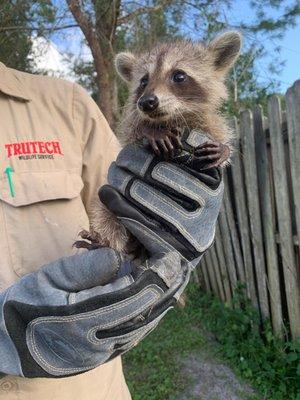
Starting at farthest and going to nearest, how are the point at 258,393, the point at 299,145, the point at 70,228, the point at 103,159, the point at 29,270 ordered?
the point at 258,393 → the point at 299,145 → the point at 103,159 → the point at 70,228 → the point at 29,270

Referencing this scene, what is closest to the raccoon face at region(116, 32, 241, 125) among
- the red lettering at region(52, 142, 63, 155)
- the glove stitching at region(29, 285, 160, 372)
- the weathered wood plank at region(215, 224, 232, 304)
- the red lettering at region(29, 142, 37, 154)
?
the red lettering at region(52, 142, 63, 155)

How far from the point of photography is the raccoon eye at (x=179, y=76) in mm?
2635

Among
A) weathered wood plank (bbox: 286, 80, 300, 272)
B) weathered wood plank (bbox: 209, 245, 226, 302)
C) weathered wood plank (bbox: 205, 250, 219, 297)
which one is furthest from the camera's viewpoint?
weathered wood plank (bbox: 205, 250, 219, 297)

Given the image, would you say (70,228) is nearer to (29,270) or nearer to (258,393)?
(29,270)

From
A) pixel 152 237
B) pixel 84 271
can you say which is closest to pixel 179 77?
pixel 152 237

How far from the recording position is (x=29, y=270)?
6.61 feet

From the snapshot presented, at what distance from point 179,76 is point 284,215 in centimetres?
199

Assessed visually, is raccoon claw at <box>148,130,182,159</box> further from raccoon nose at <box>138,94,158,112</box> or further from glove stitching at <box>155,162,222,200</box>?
raccoon nose at <box>138,94,158,112</box>

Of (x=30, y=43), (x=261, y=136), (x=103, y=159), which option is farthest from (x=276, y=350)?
(x=30, y=43)

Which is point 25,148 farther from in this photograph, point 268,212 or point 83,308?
point 268,212

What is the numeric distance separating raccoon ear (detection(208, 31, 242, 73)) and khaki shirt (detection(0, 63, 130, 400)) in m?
1.05

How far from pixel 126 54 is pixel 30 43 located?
16.2 ft

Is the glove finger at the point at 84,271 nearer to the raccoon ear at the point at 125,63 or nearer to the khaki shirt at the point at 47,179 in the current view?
the khaki shirt at the point at 47,179

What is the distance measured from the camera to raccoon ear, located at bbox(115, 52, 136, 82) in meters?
3.18
